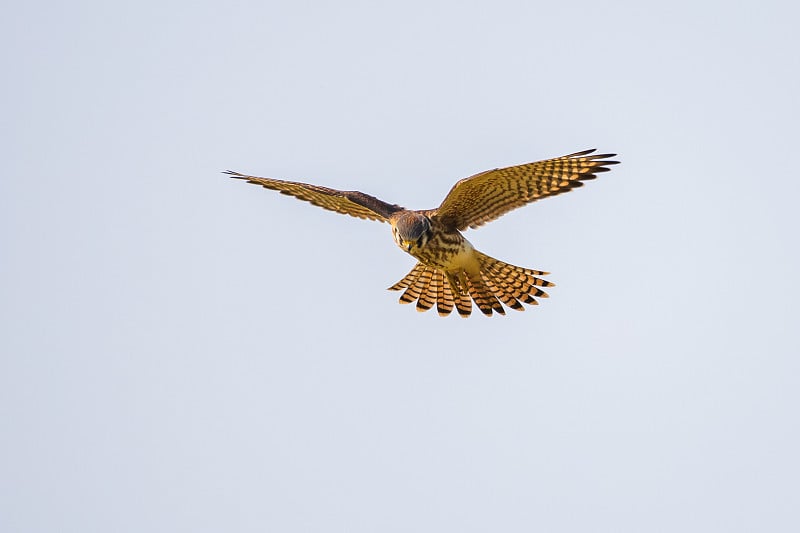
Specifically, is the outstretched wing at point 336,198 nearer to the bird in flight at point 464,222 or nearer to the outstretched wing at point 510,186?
the bird in flight at point 464,222

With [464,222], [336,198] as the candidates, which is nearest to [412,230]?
[464,222]

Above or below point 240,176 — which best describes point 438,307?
below

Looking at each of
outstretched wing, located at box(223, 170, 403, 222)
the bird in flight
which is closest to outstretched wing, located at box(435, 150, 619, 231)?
the bird in flight

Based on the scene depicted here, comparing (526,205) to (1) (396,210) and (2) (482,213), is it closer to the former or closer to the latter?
(2) (482,213)

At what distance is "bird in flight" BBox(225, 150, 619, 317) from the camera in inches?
563

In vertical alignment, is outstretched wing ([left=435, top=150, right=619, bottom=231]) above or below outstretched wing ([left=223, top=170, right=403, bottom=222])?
below

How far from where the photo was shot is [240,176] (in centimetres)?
1560

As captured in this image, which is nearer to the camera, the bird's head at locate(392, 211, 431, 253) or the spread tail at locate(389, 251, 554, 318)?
the bird's head at locate(392, 211, 431, 253)

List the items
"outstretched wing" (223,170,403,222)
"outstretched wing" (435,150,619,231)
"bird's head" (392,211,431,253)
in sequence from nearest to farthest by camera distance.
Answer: "outstretched wing" (435,150,619,231), "bird's head" (392,211,431,253), "outstretched wing" (223,170,403,222)

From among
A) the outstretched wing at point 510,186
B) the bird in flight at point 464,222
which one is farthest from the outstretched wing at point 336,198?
the outstretched wing at point 510,186

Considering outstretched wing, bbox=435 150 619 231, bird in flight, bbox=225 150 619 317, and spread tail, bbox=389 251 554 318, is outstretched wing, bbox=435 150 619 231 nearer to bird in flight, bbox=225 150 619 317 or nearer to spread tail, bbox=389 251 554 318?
bird in flight, bbox=225 150 619 317

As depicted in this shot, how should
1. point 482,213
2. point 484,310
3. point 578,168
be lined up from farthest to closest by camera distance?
point 484,310, point 482,213, point 578,168

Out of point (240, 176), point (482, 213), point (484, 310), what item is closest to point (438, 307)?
point (484, 310)

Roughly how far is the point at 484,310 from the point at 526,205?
70.4 inches
